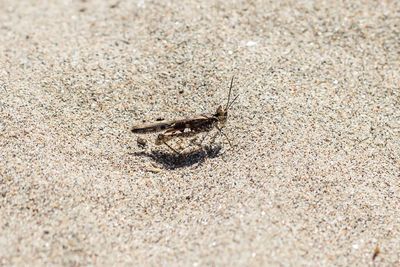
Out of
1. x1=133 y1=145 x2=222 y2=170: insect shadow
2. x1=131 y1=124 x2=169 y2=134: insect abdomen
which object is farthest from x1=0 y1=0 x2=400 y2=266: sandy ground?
x1=131 y1=124 x2=169 y2=134: insect abdomen

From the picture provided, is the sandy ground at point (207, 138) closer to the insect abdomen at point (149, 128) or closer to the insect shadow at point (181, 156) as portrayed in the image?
the insect shadow at point (181, 156)

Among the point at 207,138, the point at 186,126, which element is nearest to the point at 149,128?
the point at 186,126

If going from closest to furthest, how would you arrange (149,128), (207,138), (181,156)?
(149,128) → (181,156) → (207,138)

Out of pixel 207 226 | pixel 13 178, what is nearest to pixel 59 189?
pixel 13 178

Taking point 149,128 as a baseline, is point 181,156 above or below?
below

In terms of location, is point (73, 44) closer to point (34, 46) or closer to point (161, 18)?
point (34, 46)

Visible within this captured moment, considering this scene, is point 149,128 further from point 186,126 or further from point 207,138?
point 207,138
